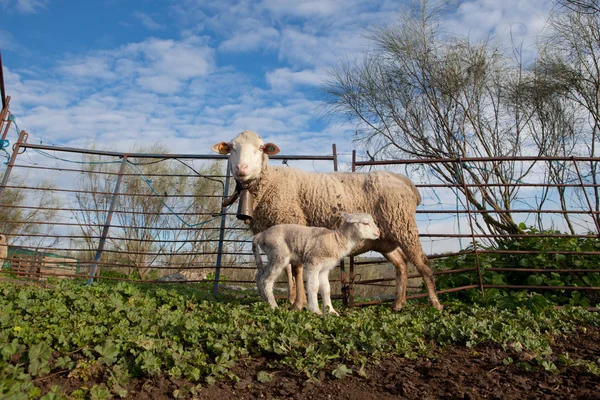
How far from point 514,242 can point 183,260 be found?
455 inches

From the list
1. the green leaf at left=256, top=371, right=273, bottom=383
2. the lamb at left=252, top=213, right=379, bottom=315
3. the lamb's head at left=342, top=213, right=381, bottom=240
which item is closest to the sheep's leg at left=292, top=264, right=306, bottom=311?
the lamb at left=252, top=213, right=379, bottom=315

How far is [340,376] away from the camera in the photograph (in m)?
2.95

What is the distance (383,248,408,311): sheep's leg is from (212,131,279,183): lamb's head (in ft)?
6.95

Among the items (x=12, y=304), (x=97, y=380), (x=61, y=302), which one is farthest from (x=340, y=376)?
(x=12, y=304)

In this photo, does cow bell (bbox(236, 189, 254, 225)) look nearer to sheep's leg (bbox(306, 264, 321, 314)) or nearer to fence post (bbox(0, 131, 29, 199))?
sheep's leg (bbox(306, 264, 321, 314))

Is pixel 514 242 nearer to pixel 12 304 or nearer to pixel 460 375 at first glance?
pixel 460 375

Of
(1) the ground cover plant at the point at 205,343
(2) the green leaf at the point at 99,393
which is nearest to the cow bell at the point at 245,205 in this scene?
(1) the ground cover plant at the point at 205,343

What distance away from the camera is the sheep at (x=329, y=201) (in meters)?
5.81

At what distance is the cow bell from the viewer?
5.64 m

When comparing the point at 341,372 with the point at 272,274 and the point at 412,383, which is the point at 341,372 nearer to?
the point at 412,383

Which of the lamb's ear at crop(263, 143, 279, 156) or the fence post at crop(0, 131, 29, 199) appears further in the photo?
the fence post at crop(0, 131, 29, 199)

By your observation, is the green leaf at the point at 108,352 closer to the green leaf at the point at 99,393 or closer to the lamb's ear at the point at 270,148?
the green leaf at the point at 99,393

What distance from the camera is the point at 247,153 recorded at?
5648 mm

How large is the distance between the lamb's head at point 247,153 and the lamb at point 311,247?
804 millimetres
